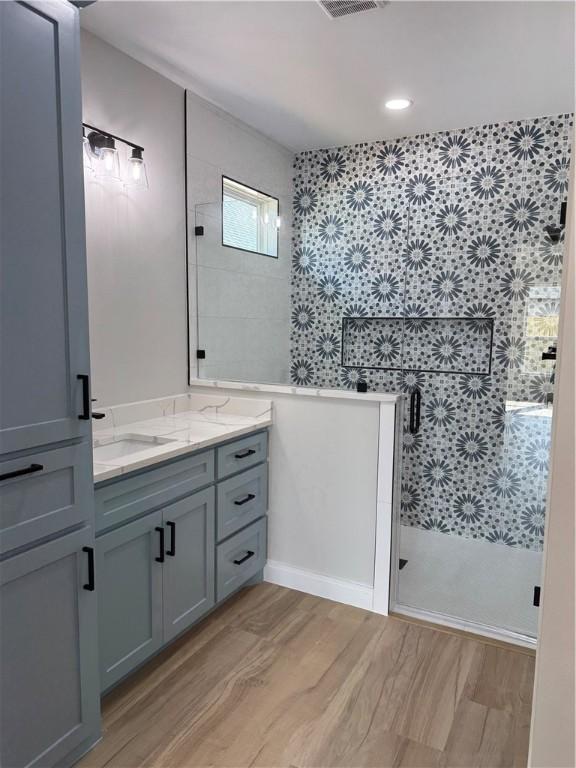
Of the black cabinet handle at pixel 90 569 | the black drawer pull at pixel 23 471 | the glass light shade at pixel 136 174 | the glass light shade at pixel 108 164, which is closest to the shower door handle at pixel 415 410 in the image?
the glass light shade at pixel 136 174

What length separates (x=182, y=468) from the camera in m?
2.18

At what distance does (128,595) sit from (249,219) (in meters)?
2.37

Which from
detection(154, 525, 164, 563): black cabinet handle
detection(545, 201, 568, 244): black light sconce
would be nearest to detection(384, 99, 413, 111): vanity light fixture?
detection(545, 201, 568, 244): black light sconce

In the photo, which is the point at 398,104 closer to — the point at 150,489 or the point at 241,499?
the point at 241,499

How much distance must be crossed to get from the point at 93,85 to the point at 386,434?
2.04 meters

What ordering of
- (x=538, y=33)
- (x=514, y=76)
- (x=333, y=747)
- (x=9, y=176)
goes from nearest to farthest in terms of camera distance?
(x=9, y=176) → (x=333, y=747) → (x=538, y=33) → (x=514, y=76)

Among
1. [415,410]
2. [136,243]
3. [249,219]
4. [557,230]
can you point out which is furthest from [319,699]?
[249,219]

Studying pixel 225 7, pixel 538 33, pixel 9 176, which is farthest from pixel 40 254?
pixel 538 33

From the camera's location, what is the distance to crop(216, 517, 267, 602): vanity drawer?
2477 mm

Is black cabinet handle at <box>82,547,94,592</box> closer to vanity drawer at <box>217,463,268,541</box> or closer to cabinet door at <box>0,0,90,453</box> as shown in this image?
cabinet door at <box>0,0,90,453</box>

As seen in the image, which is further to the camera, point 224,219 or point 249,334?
point 249,334

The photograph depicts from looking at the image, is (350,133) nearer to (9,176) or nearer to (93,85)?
(93,85)

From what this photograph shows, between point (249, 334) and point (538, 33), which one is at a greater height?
point (538, 33)

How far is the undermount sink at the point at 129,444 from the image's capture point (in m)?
2.32
